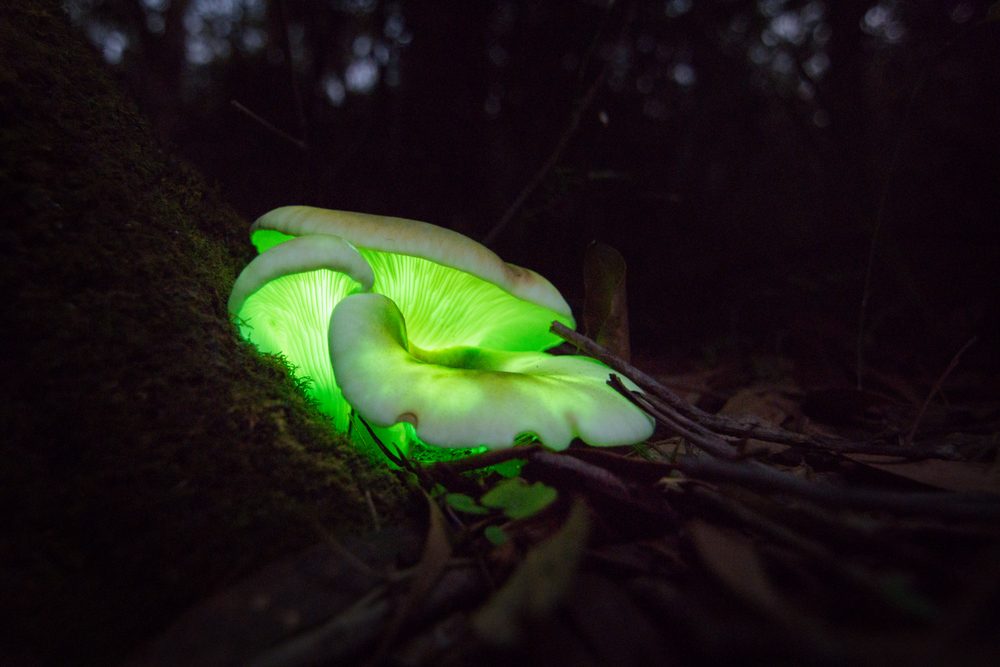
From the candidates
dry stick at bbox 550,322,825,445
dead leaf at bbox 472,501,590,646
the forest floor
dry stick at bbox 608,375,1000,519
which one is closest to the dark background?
dry stick at bbox 550,322,825,445

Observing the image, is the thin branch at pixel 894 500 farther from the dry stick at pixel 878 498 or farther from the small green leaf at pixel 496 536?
the small green leaf at pixel 496 536

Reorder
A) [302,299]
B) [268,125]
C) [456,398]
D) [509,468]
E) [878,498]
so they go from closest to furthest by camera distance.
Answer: [878,498] < [456,398] < [509,468] < [302,299] < [268,125]

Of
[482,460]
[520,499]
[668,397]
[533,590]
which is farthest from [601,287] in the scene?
[533,590]

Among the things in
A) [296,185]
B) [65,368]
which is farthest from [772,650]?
[296,185]

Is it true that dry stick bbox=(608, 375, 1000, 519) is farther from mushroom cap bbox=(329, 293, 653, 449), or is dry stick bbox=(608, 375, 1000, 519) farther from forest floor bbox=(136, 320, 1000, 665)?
mushroom cap bbox=(329, 293, 653, 449)

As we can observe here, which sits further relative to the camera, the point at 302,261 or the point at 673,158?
the point at 673,158

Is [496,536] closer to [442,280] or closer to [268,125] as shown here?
[442,280]

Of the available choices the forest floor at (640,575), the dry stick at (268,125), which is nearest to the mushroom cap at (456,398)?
the forest floor at (640,575)
